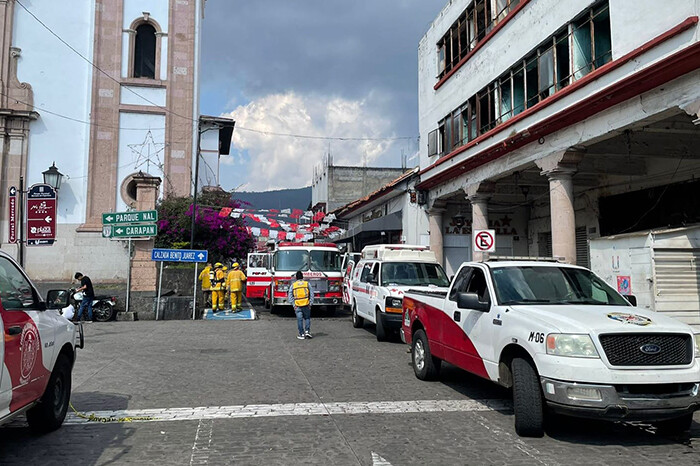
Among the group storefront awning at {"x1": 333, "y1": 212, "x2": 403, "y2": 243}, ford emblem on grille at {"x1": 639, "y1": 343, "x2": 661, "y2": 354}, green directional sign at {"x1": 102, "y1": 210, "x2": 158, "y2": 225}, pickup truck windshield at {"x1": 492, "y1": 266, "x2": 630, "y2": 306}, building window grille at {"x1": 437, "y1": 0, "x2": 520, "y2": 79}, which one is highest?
building window grille at {"x1": 437, "y1": 0, "x2": 520, "y2": 79}

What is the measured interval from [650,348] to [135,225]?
58.7 ft

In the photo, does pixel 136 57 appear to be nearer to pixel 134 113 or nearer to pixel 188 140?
pixel 134 113

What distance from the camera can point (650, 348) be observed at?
5.28m

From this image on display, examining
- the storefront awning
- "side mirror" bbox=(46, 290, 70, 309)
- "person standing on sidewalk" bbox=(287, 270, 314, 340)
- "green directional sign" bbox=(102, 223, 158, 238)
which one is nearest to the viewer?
"side mirror" bbox=(46, 290, 70, 309)

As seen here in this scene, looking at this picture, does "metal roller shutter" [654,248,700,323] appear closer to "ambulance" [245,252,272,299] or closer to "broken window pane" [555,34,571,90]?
"broken window pane" [555,34,571,90]

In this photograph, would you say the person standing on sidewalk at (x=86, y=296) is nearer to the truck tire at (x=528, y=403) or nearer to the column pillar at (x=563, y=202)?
the column pillar at (x=563, y=202)

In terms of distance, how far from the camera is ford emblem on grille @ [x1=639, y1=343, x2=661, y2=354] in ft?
17.3

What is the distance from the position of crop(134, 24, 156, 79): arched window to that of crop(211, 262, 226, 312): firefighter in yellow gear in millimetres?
12706

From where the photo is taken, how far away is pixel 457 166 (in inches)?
778

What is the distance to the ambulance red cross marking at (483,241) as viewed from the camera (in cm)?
1577

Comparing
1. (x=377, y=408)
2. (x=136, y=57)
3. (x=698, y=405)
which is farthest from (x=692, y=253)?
(x=136, y=57)

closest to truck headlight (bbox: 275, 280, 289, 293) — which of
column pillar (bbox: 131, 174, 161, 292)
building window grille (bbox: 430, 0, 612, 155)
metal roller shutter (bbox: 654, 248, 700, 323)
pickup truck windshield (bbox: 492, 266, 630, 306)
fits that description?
column pillar (bbox: 131, 174, 161, 292)

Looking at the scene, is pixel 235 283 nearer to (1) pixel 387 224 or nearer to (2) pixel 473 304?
(1) pixel 387 224

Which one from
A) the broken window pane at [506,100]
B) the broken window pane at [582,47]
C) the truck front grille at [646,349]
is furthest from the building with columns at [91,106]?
the truck front grille at [646,349]
